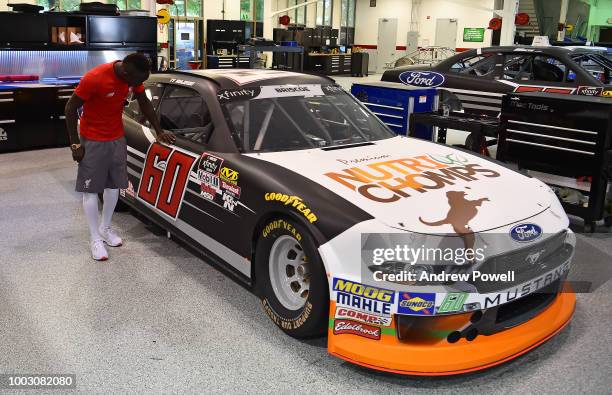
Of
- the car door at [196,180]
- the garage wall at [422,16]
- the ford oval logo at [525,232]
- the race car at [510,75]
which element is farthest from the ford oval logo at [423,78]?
the garage wall at [422,16]

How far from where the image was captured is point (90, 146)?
3746mm

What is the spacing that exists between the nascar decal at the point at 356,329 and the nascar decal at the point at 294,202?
468mm

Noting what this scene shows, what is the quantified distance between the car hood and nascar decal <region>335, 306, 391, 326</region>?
0.40m

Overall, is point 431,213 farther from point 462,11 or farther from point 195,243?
point 462,11

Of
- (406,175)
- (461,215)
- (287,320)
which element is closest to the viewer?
(461,215)

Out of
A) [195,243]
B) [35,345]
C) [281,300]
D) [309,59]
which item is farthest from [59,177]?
[309,59]

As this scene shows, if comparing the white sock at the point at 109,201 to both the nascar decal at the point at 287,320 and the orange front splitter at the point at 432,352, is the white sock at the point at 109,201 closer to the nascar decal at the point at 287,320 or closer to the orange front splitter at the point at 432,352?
the nascar decal at the point at 287,320

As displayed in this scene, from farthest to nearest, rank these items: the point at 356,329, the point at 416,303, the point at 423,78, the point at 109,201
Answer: the point at 423,78 < the point at 109,201 < the point at 356,329 < the point at 416,303

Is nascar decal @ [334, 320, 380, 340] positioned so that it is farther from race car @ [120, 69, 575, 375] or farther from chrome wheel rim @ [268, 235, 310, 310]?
chrome wheel rim @ [268, 235, 310, 310]

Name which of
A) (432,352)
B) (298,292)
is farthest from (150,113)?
(432,352)

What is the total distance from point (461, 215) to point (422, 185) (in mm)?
359

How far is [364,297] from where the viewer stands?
242 cm

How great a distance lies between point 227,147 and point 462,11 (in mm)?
22941

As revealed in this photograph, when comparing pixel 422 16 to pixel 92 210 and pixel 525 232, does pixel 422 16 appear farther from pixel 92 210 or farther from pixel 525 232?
pixel 525 232
